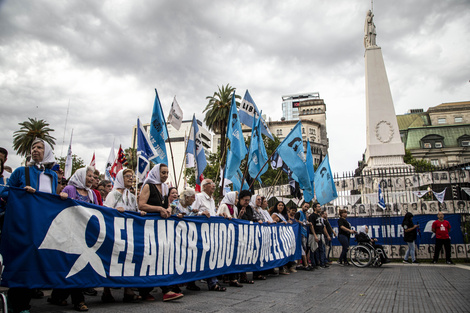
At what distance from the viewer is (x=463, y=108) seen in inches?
3017

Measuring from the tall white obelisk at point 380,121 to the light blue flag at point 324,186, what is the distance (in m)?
9.99

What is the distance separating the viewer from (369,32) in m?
25.2

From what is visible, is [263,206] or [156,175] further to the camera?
[263,206]

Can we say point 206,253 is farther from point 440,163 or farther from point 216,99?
point 440,163

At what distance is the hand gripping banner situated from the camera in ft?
11.1

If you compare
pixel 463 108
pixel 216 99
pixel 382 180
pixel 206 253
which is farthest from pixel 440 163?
pixel 206 253

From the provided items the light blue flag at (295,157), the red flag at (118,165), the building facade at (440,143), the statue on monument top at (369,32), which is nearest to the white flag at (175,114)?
the light blue flag at (295,157)

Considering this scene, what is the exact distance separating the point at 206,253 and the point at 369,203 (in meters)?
11.3

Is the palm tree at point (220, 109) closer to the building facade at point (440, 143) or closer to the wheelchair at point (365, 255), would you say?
the wheelchair at point (365, 255)

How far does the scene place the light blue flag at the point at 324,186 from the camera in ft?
43.6

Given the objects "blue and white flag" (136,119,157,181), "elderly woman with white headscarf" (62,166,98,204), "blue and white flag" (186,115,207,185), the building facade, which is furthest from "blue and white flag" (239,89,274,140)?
the building facade

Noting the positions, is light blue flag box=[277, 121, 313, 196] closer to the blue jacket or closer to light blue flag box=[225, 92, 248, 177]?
→ light blue flag box=[225, 92, 248, 177]

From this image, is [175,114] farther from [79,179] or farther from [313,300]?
[313,300]

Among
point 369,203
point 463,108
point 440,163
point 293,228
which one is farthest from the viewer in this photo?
point 463,108
